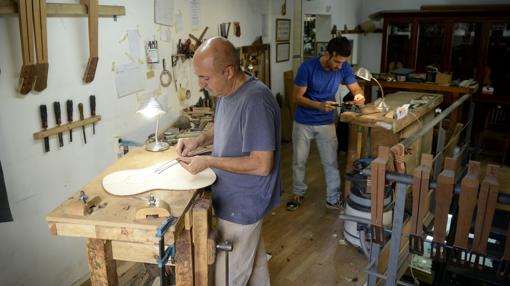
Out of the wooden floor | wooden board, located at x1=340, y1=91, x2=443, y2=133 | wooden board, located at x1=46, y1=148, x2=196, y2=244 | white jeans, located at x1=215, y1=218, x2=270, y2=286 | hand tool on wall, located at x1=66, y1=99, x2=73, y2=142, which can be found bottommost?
the wooden floor

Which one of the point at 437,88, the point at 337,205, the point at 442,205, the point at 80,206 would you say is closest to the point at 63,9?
the point at 80,206

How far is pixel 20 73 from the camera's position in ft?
7.04

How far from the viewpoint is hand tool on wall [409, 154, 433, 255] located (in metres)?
1.46

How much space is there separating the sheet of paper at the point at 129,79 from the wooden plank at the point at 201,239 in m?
1.52

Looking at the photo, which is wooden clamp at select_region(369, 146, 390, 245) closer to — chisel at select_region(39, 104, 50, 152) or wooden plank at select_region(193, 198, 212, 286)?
wooden plank at select_region(193, 198, 212, 286)

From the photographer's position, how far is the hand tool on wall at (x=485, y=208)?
137cm

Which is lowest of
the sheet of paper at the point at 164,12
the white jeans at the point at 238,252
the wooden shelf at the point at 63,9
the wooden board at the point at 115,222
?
the white jeans at the point at 238,252

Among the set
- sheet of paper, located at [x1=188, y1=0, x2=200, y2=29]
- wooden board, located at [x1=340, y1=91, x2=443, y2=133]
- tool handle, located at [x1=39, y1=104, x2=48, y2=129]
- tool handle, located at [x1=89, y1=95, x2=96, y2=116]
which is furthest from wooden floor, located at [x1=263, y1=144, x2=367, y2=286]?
sheet of paper, located at [x1=188, y1=0, x2=200, y2=29]

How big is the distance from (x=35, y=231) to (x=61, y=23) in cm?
117

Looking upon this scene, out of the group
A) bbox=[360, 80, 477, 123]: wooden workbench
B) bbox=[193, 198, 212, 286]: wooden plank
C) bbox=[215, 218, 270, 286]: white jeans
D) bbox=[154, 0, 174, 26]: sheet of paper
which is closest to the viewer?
bbox=[193, 198, 212, 286]: wooden plank

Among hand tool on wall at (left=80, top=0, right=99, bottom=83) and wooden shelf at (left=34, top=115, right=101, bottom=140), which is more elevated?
hand tool on wall at (left=80, top=0, right=99, bottom=83)

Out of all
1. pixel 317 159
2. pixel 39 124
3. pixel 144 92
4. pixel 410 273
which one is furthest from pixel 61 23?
pixel 317 159

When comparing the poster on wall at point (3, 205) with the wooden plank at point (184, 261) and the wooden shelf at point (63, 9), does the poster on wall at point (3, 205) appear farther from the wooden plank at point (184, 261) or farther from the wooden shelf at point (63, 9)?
the wooden plank at point (184, 261)

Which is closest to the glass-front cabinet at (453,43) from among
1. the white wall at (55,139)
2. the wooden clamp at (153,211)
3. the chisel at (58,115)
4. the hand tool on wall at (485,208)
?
the white wall at (55,139)
